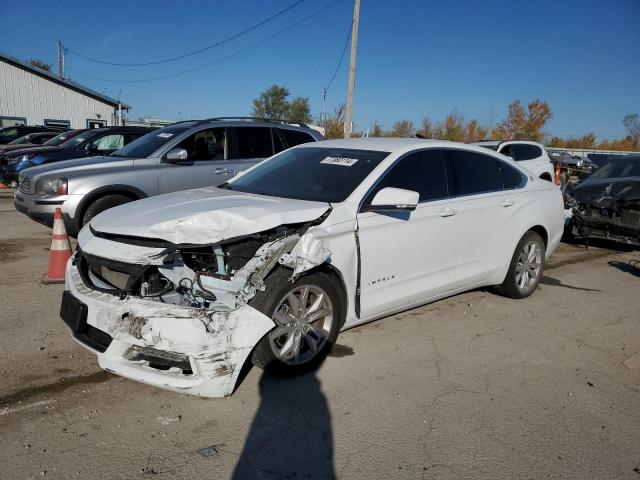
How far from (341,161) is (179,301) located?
1942 millimetres

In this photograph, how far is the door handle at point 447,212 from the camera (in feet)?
14.4

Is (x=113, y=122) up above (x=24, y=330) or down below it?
above

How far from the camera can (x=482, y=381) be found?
3.61 m

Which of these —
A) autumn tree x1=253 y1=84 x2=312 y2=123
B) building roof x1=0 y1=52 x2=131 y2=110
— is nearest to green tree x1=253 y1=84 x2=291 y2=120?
autumn tree x1=253 y1=84 x2=312 y2=123

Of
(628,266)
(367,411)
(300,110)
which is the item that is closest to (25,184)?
(367,411)

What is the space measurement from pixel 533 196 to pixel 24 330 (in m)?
5.07

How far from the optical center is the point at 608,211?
8.05 m

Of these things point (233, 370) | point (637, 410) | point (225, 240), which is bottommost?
point (637, 410)

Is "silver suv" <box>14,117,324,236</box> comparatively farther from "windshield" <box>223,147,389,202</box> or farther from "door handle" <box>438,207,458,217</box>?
"door handle" <box>438,207,458,217</box>

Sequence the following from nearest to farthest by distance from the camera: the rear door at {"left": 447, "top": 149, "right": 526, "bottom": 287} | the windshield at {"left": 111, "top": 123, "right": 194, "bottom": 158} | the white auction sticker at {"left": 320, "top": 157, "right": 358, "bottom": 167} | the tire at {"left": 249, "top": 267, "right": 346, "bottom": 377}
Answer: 1. the tire at {"left": 249, "top": 267, "right": 346, "bottom": 377}
2. the white auction sticker at {"left": 320, "top": 157, "right": 358, "bottom": 167}
3. the rear door at {"left": 447, "top": 149, "right": 526, "bottom": 287}
4. the windshield at {"left": 111, "top": 123, "right": 194, "bottom": 158}

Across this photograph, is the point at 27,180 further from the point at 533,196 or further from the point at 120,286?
the point at 533,196

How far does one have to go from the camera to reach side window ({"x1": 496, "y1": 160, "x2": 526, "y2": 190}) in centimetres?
523

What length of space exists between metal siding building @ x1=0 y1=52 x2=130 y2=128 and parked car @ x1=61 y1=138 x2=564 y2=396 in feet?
97.1

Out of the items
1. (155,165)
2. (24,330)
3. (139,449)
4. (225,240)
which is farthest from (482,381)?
(155,165)
